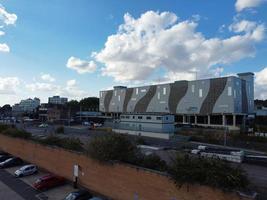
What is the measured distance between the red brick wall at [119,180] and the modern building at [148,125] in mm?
38822

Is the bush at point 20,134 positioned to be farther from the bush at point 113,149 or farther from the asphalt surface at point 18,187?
the bush at point 113,149

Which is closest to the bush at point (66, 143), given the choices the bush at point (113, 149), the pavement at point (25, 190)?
the pavement at point (25, 190)

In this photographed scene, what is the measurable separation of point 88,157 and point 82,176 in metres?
2.09

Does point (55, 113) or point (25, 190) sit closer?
point (25, 190)

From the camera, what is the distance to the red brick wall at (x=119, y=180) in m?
15.3

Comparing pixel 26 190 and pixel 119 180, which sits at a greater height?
pixel 119 180

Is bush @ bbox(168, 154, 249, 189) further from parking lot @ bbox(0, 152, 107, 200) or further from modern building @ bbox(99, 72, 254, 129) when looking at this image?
modern building @ bbox(99, 72, 254, 129)

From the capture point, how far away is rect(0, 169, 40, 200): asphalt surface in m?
23.5

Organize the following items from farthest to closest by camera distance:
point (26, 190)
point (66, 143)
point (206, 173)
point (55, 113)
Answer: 1. point (55, 113)
2. point (66, 143)
3. point (26, 190)
4. point (206, 173)

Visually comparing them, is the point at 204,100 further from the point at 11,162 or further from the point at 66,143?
the point at 66,143

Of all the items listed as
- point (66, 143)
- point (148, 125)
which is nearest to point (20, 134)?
point (66, 143)

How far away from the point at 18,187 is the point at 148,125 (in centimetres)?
4693

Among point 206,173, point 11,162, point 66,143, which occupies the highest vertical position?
point 66,143

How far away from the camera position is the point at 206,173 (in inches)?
578
